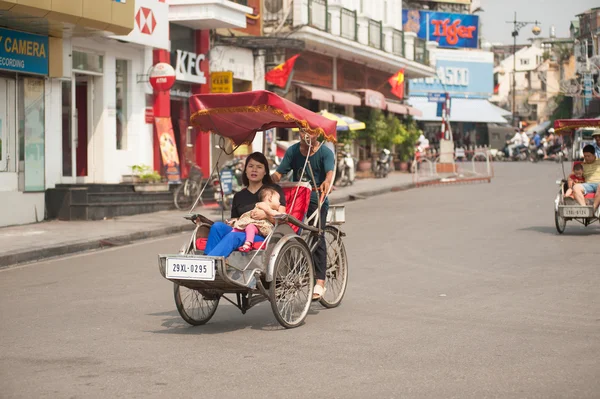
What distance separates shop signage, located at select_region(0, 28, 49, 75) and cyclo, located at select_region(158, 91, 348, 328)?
396 inches

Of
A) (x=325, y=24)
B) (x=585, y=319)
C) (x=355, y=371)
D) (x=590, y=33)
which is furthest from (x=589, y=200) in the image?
(x=590, y=33)

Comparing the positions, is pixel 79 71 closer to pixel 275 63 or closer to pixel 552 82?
pixel 275 63

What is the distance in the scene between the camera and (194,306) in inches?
356

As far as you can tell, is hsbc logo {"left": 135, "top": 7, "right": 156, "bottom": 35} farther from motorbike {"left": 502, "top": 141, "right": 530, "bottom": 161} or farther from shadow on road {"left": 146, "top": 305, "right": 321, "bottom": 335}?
motorbike {"left": 502, "top": 141, "right": 530, "bottom": 161}

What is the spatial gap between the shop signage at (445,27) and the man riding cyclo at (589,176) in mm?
55836

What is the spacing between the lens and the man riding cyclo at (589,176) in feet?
54.7

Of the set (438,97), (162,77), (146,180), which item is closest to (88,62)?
(162,77)

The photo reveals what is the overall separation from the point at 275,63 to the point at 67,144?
12.3 meters

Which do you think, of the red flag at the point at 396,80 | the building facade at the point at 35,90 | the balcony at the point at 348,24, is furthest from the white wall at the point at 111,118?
the red flag at the point at 396,80

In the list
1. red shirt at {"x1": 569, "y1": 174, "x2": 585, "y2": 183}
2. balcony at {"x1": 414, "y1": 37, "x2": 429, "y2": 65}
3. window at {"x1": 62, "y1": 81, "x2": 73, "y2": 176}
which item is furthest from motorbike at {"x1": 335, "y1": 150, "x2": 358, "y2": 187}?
balcony at {"x1": 414, "y1": 37, "x2": 429, "y2": 65}

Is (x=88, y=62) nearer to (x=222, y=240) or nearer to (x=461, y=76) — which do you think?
(x=222, y=240)

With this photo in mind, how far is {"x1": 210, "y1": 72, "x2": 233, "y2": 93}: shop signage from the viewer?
2823cm

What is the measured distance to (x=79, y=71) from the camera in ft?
73.9

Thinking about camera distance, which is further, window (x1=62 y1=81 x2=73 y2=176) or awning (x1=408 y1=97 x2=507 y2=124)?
awning (x1=408 y1=97 x2=507 y2=124)
